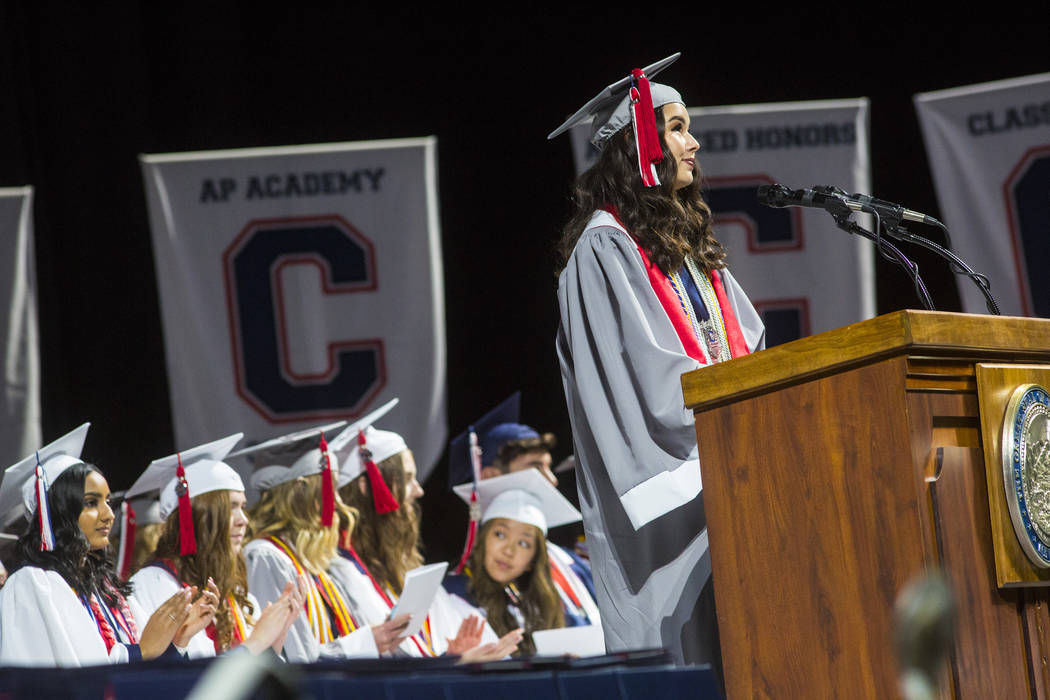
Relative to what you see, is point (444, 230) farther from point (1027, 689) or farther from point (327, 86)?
point (1027, 689)

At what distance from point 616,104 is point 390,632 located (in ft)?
7.70

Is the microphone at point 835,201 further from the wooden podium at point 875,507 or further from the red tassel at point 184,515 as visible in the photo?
the red tassel at point 184,515

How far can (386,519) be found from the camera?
19.0 feet

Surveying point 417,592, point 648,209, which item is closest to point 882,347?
point 648,209

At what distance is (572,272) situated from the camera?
2852 mm

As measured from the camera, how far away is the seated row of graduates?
3.82 meters

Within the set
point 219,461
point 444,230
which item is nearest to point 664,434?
point 219,461

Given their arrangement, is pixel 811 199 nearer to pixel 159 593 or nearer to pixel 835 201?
pixel 835 201

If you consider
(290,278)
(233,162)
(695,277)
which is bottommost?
(695,277)

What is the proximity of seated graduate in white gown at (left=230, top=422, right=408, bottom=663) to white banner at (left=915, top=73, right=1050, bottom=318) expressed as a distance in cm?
312

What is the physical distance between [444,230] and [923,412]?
16.0ft

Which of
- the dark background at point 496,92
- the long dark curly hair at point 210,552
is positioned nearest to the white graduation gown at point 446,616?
the dark background at point 496,92

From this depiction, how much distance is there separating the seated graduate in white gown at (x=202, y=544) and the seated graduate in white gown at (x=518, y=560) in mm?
1217

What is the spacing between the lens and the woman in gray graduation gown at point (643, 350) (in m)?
2.60
